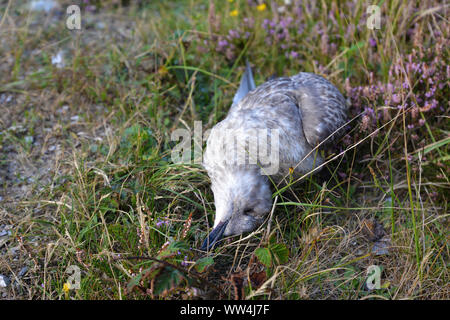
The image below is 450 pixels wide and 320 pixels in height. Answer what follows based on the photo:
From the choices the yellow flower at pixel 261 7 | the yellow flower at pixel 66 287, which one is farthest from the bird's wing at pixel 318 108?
the yellow flower at pixel 66 287

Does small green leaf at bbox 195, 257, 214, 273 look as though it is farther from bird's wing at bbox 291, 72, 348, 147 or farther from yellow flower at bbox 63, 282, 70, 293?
bird's wing at bbox 291, 72, 348, 147

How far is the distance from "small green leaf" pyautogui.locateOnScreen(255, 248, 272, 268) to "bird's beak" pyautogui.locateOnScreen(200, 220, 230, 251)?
0.95 feet

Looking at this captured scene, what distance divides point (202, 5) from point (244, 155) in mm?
2988

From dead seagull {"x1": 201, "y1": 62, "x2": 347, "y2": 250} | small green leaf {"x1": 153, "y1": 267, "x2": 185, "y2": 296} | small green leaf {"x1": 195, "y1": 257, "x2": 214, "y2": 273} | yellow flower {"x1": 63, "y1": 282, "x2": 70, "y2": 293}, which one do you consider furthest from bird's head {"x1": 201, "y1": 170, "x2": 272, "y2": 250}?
yellow flower {"x1": 63, "y1": 282, "x2": 70, "y2": 293}

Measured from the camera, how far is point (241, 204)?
3.00 meters

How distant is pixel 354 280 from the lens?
2982 millimetres

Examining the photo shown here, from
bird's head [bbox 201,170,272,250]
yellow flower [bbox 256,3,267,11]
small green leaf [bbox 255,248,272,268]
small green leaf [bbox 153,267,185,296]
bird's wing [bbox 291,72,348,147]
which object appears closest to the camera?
small green leaf [bbox 153,267,185,296]

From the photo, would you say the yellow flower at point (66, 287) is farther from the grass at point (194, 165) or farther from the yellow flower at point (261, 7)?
the yellow flower at point (261, 7)

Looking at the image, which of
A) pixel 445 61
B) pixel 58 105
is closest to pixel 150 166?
pixel 58 105

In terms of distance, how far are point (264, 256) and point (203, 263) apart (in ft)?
1.22

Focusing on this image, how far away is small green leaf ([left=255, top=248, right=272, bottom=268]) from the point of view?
8.84 feet

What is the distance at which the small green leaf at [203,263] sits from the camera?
273 centimetres

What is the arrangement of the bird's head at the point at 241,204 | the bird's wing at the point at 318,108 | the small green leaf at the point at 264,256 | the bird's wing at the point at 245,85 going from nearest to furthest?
1. the small green leaf at the point at 264,256
2. the bird's head at the point at 241,204
3. the bird's wing at the point at 318,108
4. the bird's wing at the point at 245,85

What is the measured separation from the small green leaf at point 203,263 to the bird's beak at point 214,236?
9cm
